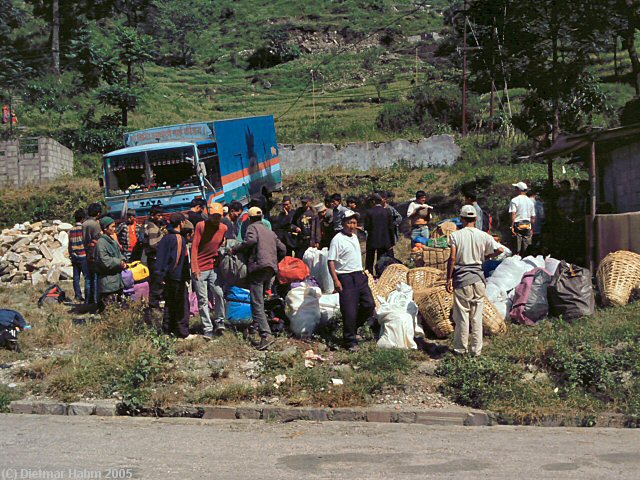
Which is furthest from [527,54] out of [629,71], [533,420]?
[629,71]

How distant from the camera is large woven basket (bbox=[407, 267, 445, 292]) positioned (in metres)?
12.0

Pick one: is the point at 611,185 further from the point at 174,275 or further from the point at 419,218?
the point at 174,275

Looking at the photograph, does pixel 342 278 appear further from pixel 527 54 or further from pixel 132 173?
pixel 527 54

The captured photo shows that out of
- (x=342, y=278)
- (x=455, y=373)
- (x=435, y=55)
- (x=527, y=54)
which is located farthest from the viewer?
(x=435, y=55)

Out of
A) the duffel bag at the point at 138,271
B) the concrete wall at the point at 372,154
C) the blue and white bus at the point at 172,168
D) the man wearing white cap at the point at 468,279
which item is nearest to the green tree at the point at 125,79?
the concrete wall at the point at 372,154

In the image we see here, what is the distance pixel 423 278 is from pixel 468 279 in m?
2.41

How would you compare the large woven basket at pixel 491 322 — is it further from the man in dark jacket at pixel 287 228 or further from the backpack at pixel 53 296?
the backpack at pixel 53 296

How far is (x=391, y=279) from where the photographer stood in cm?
1251

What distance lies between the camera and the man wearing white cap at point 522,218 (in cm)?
1512

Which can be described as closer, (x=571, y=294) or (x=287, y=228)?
(x=571, y=294)

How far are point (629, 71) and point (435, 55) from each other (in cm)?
1986

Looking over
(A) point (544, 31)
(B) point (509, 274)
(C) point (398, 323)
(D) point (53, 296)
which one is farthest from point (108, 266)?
(A) point (544, 31)

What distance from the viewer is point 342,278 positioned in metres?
10.4

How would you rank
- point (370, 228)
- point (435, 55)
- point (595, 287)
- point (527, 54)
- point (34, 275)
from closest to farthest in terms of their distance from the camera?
point (595, 287)
point (370, 228)
point (34, 275)
point (527, 54)
point (435, 55)
